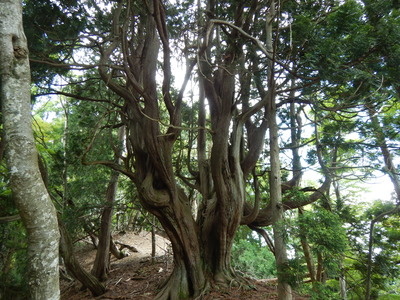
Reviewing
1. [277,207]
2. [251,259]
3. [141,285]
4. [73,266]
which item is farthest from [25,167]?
[251,259]

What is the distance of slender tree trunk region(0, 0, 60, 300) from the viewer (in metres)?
2.21

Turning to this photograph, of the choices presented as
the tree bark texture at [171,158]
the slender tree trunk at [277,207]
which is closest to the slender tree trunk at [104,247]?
the tree bark texture at [171,158]

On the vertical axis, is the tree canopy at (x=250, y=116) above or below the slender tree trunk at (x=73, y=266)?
above

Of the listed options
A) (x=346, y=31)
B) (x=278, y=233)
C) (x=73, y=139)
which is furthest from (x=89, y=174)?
(x=346, y=31)

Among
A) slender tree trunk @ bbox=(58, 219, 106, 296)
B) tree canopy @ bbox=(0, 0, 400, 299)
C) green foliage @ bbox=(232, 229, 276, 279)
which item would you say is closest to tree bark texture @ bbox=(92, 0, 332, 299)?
tree canopy @ bbox=(0, 0, 400, 299)

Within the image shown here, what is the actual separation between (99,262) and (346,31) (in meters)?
7.04

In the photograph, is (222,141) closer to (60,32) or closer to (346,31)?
(346,31)

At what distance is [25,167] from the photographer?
224 cm

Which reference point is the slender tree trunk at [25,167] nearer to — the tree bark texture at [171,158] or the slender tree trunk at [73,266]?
the tree bark texture at [171,158]

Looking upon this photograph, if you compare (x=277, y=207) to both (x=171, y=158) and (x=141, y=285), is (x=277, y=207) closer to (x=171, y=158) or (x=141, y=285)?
(x=171, y=158)

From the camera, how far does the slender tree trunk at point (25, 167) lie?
221 centimetres

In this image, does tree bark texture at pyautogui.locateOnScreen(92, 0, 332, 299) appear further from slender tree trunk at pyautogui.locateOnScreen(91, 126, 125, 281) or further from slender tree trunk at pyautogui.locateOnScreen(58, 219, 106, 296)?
slender tree trunk at pyautogui.locateOnScreen(91, 126, 125, 281)

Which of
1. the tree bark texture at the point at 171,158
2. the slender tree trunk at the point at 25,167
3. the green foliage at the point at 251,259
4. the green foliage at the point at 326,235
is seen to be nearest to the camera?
the slender tree trunk at the point at 25,167

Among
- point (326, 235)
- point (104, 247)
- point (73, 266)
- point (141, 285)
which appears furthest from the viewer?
point (104, 247)
